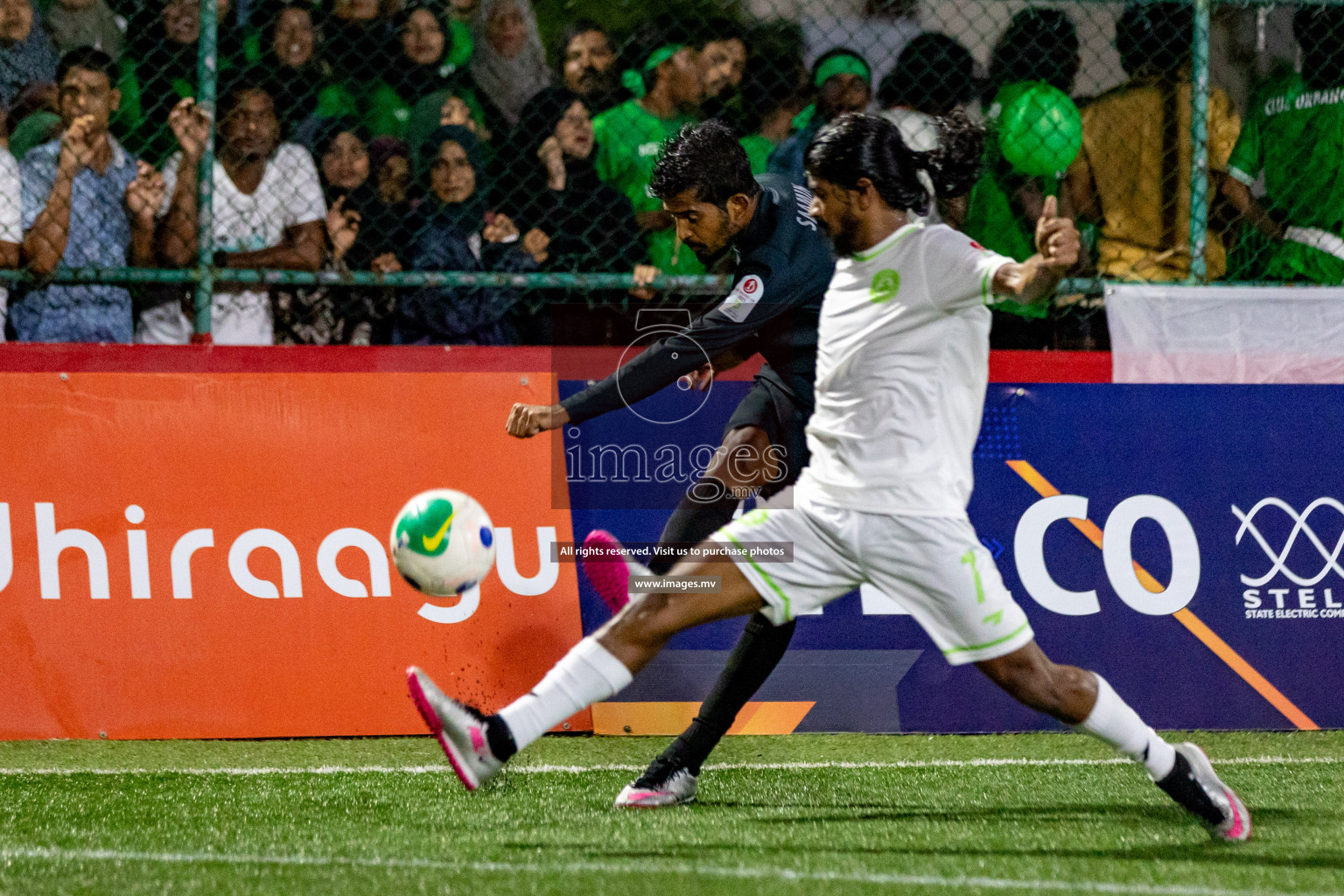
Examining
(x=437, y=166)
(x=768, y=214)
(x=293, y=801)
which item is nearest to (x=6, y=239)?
(x=437, y=166)

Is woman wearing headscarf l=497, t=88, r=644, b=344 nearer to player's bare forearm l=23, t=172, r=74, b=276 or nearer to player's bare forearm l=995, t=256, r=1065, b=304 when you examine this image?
player's bare forearm l=23, t=172, r=74, b=276

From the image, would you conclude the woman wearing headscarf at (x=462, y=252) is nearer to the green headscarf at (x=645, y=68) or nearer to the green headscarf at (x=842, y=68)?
the green headscarf at (x=645, y=68)

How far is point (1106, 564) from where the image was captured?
5.68 metres

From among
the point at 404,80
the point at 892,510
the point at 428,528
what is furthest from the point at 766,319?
the point at 404,80

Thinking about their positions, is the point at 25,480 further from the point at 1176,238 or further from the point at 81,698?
the point at 1176,238

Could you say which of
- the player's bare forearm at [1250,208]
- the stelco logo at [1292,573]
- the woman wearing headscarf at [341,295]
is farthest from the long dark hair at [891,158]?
the player's bare forearm at [1250,208]

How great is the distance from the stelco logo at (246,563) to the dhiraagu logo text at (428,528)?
1522 millimetres

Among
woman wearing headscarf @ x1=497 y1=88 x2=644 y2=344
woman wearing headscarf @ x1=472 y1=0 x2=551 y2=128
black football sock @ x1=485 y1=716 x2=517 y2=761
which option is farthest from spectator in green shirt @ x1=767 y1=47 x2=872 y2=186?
black football sock @ x1=485 y1=716 x2=517 y2=761

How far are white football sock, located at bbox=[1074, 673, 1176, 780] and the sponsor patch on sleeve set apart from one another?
1551 mm

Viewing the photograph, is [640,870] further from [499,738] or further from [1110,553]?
[1110,553]

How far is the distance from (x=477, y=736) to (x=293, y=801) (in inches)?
43.0

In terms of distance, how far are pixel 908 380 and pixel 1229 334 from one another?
2.95m

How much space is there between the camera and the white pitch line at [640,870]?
130 inches

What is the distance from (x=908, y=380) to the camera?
12.3ft
